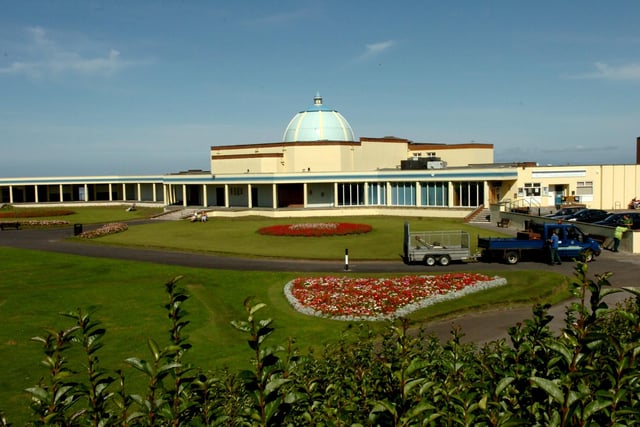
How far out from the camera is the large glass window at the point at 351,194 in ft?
236

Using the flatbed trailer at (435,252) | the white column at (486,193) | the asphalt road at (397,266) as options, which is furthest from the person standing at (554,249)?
the white column at (486,193)

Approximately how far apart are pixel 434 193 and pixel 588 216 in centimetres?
2148

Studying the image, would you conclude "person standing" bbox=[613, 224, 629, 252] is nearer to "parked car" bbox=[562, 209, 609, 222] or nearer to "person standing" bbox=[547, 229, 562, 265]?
"person standing" bbox=[547, 229, 562, 265]

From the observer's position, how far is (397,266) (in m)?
35.2

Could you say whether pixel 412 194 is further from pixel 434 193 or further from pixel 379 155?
pixel 379 155

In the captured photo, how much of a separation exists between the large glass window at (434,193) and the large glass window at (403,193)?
1.16 m

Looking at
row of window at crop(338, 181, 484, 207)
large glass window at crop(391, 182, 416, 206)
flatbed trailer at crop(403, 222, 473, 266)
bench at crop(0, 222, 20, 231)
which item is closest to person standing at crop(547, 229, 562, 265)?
flatbed trailer at crop(403, 222, 473, 266)

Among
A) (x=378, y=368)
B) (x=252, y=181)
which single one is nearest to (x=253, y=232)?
(x=252, y=181)

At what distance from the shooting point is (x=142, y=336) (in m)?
21.0

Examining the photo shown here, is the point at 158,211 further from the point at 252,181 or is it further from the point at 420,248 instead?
the point at 420,248

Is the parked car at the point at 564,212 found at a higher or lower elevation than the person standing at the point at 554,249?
higher

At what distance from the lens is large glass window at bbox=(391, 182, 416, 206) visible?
68312 mm

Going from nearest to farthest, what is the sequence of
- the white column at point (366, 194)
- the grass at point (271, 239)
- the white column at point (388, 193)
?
the grass at point (271, 239)
the white column at point (388, 193)
the white column at point (366, 194)

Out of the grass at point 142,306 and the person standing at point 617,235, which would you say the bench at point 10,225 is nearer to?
the grass at point 142,306
